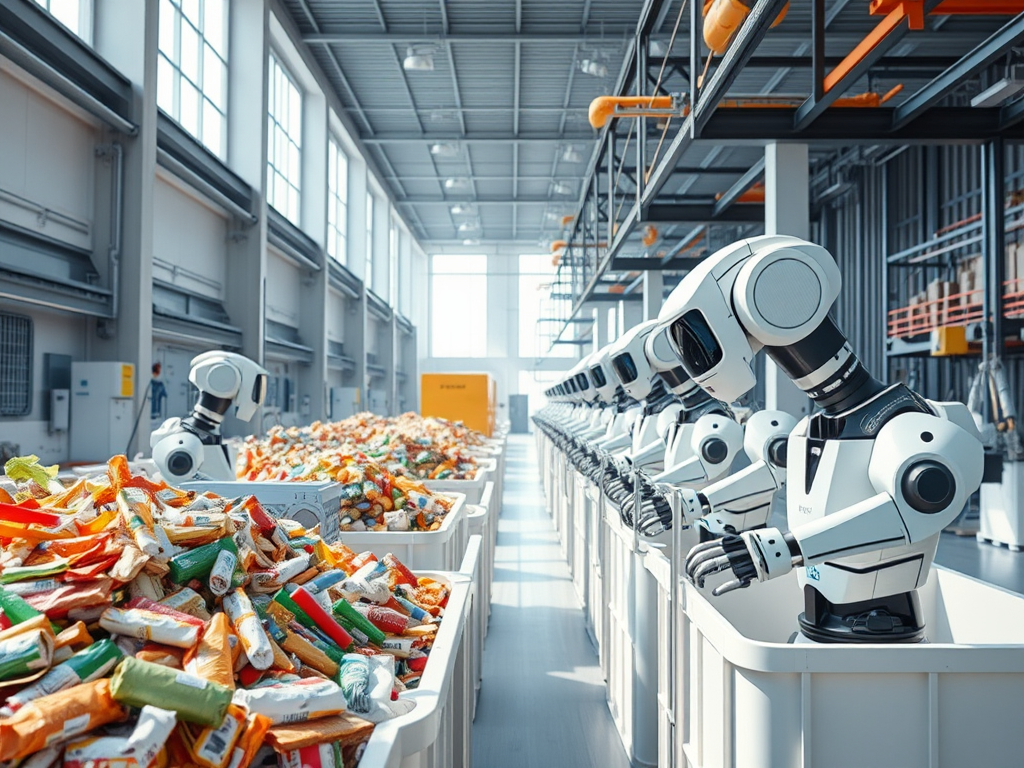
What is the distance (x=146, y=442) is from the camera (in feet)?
28.2

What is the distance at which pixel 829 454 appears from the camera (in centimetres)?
232

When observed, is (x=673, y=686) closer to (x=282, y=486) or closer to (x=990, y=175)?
(x=282, y=486)

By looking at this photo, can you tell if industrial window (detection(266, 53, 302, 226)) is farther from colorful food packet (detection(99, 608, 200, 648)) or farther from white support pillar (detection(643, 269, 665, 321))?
colorful food packet (detection(99, 608, 200, 648))

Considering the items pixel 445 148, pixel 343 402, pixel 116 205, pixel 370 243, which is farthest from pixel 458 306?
pixel 116 205

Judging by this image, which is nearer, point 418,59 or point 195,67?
point 195,67

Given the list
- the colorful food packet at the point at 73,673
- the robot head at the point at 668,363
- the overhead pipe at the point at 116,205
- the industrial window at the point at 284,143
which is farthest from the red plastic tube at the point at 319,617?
the industrial window at the point at 284,143

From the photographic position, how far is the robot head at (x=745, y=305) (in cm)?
231

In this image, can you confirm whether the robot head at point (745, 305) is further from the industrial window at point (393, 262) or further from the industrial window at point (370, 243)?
the industrial window at point (393, 262)

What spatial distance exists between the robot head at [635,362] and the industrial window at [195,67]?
6646 millimetres

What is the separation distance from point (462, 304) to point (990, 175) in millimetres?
26930

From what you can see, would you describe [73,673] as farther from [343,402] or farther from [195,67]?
[343,402]

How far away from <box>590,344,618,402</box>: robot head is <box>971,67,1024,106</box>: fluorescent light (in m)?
3.12

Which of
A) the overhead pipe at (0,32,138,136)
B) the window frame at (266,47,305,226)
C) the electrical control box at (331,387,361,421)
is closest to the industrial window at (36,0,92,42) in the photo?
the overhead pipe at (0,32,138,136)

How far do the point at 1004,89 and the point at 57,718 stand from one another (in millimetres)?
6197
